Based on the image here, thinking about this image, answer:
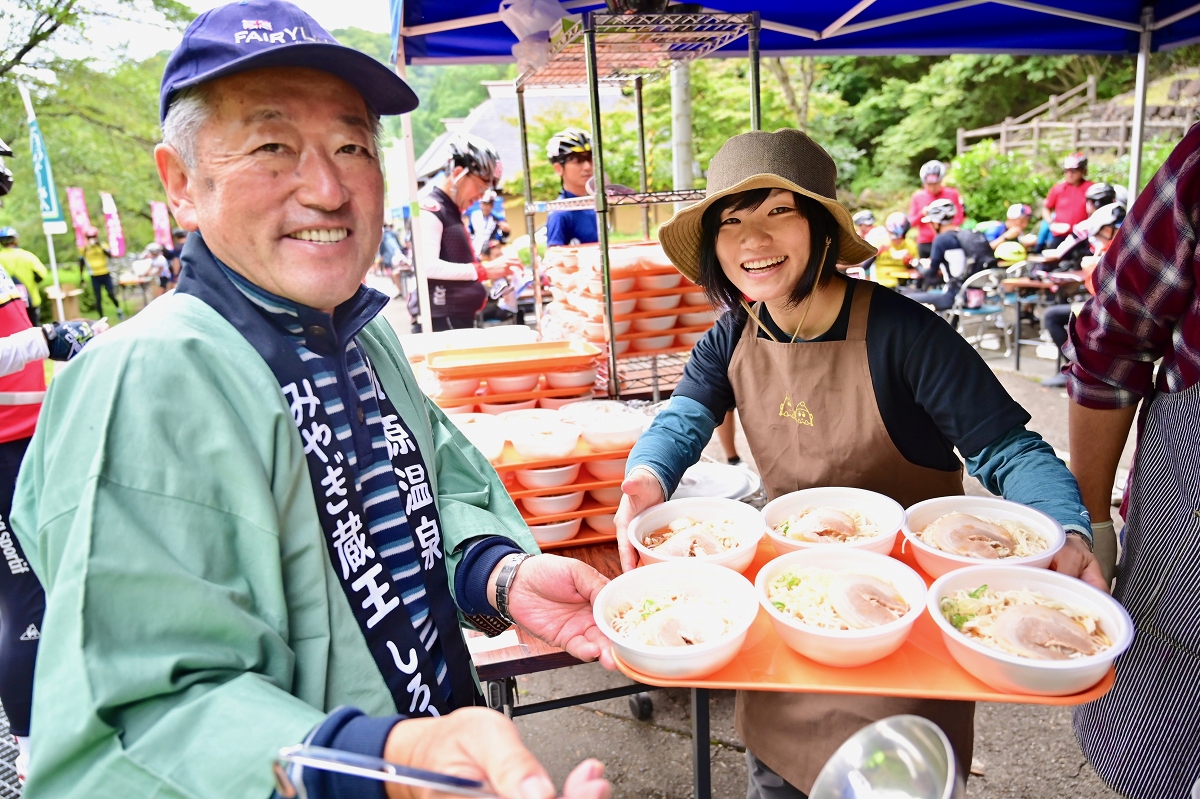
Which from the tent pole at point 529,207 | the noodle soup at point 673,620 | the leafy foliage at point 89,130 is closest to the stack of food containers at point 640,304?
the tent pole at point 529,207

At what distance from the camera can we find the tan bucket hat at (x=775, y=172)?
2.05 meters

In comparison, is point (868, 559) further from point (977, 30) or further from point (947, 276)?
point (947, 276)

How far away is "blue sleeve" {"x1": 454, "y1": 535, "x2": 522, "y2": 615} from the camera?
151cm

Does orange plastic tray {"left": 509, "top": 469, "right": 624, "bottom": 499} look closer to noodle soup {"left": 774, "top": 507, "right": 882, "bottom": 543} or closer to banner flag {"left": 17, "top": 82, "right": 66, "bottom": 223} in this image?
noodle soup {"left": 774, "top": 507, "right": 882, "bottom": 543}

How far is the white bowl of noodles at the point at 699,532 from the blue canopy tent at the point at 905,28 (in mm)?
2313

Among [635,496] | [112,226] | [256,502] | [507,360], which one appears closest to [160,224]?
[112,226]

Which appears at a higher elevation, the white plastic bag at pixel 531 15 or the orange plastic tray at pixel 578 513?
the white plastic bag at pixel 531 15

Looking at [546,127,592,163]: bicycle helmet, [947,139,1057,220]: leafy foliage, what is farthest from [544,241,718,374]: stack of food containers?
[947,139,1057,220]: leafy foliage

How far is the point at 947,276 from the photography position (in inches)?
439

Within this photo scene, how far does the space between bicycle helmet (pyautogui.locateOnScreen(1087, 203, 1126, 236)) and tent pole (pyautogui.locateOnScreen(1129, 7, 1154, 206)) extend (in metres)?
4.46

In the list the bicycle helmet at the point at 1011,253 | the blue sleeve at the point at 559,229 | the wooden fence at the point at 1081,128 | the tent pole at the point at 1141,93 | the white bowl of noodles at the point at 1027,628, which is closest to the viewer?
the white bowl of noodles at the point at 1027,628

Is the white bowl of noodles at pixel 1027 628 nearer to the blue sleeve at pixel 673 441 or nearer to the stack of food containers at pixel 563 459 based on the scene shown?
the blue sleeve at pixel 673 441

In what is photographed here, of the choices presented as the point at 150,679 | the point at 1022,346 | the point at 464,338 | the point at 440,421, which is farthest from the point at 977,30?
the point at 1022,346

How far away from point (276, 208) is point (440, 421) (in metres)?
0.69
